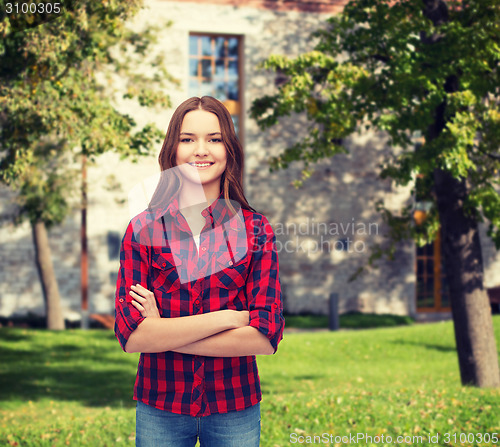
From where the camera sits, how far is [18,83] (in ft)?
24.5

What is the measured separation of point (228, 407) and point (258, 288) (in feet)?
1.54

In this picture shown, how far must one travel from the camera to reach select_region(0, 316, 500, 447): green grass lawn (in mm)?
6152

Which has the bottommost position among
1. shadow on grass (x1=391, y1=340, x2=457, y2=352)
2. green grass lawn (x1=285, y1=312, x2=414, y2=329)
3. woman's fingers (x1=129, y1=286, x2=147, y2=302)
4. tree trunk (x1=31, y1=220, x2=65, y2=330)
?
green grass lawn (x1=285, y1=312, x2=414, y2=329)

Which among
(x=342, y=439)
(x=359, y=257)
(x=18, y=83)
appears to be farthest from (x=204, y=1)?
(x=342, y=439)

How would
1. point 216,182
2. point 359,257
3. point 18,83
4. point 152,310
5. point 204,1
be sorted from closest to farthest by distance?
point 152,310 < point 216,182 < point 18,83 < point 204,1 < point 359,257

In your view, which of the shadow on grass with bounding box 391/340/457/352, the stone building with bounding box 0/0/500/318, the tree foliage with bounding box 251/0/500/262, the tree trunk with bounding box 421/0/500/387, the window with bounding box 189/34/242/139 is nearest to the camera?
the tree foliage with bounding box 251/0/500/262

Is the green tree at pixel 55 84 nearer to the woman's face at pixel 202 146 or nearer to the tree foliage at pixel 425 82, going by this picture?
the tree foliage at pixel 425 82

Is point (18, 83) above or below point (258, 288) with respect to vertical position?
above

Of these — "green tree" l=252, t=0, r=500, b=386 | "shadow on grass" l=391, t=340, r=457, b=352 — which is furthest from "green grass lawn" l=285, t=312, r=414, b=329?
"green tree" l=252, t=0, r=500, b=386

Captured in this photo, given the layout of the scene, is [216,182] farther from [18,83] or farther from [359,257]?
[359,257]

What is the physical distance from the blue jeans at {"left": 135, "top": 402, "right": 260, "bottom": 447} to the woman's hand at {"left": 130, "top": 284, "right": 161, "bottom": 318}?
366mm

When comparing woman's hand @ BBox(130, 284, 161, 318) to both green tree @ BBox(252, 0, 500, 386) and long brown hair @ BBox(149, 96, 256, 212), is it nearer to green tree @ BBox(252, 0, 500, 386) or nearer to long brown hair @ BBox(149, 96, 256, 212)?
long brown hair @ BBox(149, 96, 256, 212)

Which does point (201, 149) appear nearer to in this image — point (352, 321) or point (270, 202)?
point (352, 321)

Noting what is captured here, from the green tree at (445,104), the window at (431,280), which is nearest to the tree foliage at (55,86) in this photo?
the green tree at (445,104)
